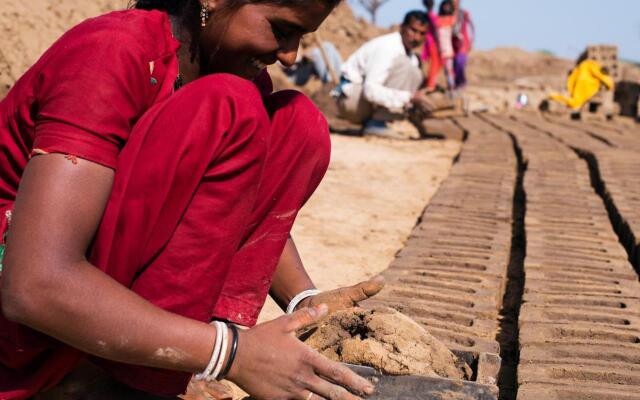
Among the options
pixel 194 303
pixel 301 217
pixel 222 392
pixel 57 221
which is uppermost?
pixel 57 221

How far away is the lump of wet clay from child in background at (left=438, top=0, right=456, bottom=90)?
9.78 m

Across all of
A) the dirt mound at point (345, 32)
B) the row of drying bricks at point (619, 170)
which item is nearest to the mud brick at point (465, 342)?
the row of drying bricks at point (619, 170)

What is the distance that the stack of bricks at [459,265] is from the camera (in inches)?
102

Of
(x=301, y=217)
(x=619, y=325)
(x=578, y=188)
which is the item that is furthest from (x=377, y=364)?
(x=578, y=188)

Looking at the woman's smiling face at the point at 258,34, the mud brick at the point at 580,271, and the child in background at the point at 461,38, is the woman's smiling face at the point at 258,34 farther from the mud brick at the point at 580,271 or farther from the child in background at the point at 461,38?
the child in background at the point at 461,38

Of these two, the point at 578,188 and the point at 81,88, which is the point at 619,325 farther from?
the point at 578,188

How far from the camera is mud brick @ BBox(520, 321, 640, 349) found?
241 centimetres

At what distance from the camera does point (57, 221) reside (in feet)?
4.45

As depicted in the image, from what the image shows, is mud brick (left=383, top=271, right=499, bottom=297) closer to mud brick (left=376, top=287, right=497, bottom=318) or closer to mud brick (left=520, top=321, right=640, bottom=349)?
mud brick (left=376, top=287, right=497, bottom=318)

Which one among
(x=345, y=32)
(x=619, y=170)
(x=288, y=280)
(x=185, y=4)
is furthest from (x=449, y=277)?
(x=345, y=32)

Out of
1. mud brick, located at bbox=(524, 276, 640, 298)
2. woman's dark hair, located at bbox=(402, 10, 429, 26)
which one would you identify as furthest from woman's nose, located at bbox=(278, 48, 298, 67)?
woman's dark hair, located at bbox=(402, 10, 429, 26)

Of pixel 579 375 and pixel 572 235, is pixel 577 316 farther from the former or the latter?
pixel 572 235

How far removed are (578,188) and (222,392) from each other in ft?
11.1

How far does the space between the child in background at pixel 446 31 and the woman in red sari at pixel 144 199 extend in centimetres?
1001
